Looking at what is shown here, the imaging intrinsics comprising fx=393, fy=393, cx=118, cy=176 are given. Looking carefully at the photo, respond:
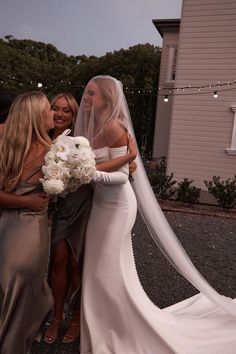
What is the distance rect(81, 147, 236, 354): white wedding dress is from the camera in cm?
333

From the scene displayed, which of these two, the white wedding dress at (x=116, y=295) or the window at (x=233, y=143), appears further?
the window at (x=233, y=143)

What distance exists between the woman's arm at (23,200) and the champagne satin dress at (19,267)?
47mm

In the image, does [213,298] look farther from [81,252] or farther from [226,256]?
[226,256]

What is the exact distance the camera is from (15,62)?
3712 centimetres

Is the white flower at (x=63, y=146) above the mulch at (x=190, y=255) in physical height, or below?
above

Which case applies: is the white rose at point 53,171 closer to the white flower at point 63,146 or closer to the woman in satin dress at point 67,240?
the white flower at point 63,146

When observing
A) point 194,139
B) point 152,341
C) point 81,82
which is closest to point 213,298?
point 152,341

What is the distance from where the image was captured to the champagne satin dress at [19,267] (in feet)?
9.44

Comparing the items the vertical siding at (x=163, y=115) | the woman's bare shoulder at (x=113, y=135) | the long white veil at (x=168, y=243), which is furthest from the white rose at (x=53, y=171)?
the vertical siding at (x=163, y=115)

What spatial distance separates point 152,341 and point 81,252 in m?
0.98

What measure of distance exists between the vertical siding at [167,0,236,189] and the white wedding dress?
11678mm

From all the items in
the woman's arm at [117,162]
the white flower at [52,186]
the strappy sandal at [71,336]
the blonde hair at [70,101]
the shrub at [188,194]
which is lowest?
the strappy sandal at [71,336]

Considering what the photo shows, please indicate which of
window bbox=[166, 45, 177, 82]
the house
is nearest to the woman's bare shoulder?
the house

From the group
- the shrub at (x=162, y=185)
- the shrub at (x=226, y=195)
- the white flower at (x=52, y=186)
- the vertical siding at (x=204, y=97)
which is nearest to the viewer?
the white flower at (x=52, y=186)
